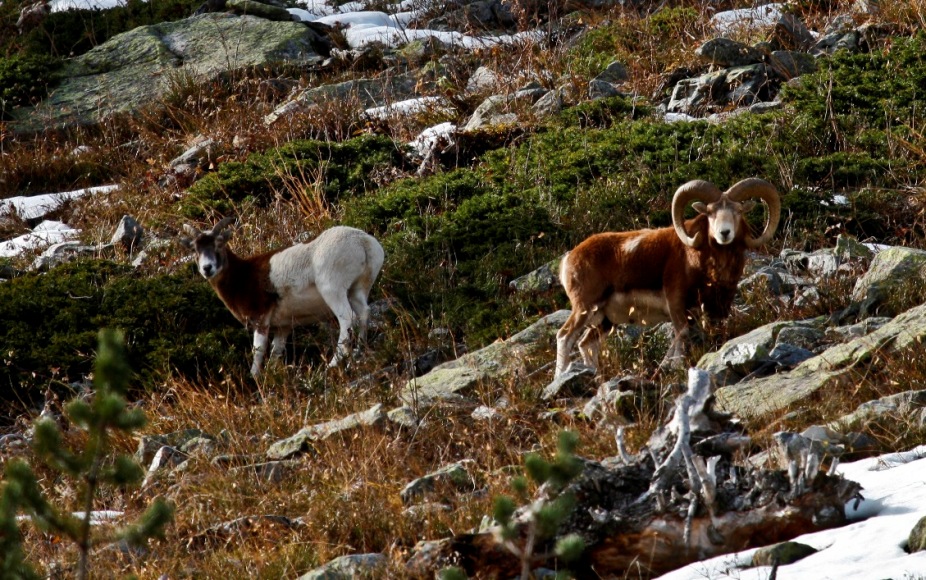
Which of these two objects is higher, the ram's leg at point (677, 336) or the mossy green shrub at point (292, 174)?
the ram's leg at point (677, 336)

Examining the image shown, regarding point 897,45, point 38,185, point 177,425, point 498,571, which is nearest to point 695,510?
point 498,571

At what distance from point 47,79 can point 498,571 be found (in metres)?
17.2

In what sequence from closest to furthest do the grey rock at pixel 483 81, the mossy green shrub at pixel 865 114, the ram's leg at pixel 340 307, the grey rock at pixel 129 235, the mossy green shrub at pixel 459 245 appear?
the ram's leg at pixel 340 307 → the mossy green shrub at pixel 459 245 → the mossy green shrub at pixel 865 114 → the grey rock at pixel 129 235 → the grey rock at pixel 483 81

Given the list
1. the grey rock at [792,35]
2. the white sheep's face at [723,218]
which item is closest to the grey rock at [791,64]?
the grey rock at [792,35]

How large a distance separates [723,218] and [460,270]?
3.87 meters

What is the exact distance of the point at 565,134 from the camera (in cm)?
1473

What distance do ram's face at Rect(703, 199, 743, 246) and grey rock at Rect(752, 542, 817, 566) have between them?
4.31m

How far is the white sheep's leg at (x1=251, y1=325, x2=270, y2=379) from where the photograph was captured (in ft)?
35.6

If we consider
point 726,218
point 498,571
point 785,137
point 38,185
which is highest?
point 498,571

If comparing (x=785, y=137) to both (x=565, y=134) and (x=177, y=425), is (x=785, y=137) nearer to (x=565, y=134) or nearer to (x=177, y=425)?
(x=565, y=134)

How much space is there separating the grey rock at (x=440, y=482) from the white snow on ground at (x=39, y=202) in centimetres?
1148

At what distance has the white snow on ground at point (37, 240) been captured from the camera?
15070 mm

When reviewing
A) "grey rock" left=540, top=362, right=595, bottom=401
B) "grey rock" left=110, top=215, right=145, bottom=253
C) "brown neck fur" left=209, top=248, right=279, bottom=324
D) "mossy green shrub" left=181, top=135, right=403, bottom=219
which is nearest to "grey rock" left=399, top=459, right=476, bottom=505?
"grey rock" left=540, top=362, right=595, bottom=401

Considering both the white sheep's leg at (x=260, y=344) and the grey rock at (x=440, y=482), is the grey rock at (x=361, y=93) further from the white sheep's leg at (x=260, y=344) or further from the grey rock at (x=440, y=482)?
the grey rock at (x=440, y=482)
